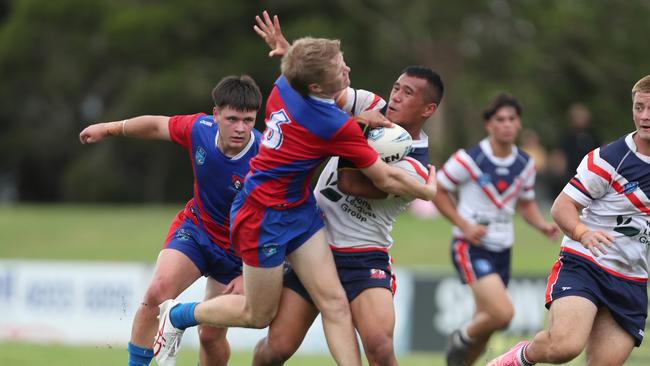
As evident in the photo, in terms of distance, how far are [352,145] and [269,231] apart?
74 centimetres

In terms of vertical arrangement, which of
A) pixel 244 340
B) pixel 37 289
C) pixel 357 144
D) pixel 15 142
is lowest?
pixel 244 340

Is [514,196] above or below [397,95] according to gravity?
below

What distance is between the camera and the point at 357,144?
257 inches

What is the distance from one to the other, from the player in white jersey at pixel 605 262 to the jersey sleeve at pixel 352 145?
123cm

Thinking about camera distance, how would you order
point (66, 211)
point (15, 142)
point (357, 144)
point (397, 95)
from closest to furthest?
point (357, 144)
point (397, 95)
point (66, 211)
point (15, 142)

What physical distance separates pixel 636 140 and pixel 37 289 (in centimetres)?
1082

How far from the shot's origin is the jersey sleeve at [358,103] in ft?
23.3

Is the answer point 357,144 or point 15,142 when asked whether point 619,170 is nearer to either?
point 357,144

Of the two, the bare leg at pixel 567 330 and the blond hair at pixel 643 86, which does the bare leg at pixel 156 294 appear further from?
the blond hair at pixel 643 86

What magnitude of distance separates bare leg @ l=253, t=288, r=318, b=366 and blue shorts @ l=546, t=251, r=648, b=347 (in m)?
1.54

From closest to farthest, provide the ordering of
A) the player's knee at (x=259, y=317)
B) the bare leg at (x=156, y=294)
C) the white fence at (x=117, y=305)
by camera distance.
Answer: the player's knee at (x=259, y=317)
the bare leg at (x=156, y=294)
the white fence at (x=117, y=305)

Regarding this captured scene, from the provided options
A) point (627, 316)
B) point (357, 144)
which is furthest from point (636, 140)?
point (357, 144)

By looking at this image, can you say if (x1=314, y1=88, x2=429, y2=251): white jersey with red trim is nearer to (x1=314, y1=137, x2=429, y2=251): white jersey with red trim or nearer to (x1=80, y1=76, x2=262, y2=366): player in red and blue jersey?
(x1=314, y1=137, x2=429, y2=251): white jersey with red trim

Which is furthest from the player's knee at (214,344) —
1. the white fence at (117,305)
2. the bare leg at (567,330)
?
the white fence at (117,305)
